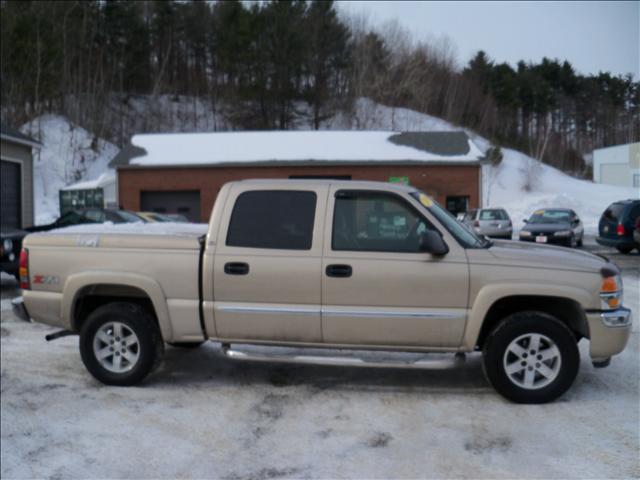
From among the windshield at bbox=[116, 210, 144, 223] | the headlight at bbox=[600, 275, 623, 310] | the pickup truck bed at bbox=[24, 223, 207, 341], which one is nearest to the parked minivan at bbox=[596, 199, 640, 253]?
the headlight at bbox=[600, 275, 623, 310]

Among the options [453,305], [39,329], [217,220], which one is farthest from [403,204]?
[39,329]

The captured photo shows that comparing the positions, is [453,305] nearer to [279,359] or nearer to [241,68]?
[279,359]

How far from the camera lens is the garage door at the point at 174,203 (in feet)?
45.2

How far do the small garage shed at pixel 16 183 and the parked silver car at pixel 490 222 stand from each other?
53.2 feet

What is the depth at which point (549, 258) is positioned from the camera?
16.8 ft

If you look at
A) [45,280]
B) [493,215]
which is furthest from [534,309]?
[45,280]

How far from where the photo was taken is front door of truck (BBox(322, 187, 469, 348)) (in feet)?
16.8

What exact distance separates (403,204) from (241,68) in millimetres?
2340

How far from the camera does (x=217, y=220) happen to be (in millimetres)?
5602

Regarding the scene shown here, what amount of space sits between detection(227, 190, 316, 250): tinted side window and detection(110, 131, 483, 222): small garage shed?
1185 millimetres

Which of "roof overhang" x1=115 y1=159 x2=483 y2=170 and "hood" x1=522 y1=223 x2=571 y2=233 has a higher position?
"roof overhang" x1=115 y1=159 x2=483 y2=170

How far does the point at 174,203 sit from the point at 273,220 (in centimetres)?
1151

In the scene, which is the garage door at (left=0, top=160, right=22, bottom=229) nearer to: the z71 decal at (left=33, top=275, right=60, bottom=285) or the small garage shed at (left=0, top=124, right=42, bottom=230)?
the small garage shed at (left=0, top=124, right=42, bottom=230)

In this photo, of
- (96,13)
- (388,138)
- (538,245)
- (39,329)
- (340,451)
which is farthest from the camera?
(39,329)
